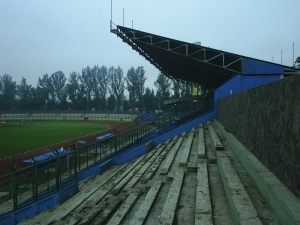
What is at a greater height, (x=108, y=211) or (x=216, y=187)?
(x=216, y=187)

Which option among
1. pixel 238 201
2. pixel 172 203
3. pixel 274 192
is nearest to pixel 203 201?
pixel 172 203

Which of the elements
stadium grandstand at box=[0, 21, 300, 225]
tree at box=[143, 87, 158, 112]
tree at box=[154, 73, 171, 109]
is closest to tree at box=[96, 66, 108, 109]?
tree at box=[143, 87, 158, 112]

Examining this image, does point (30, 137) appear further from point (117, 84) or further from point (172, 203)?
point (117, 84)

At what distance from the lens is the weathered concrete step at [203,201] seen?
3.76m

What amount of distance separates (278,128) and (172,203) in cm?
218

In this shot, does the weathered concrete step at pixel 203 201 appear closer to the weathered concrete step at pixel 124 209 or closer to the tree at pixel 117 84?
the weathered concrete step at pixel 124 209

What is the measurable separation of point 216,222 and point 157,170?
4514mm

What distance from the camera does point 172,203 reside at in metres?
4.67

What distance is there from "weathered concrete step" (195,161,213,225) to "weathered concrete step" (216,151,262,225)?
1.15 ft

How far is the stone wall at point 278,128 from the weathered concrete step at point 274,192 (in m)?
0.09

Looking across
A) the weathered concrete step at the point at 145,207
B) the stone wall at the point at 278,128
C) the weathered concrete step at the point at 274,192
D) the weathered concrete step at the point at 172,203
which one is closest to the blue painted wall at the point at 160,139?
the weathered concrete step at the point at 145,207

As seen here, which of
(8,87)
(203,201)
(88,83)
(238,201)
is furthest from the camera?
(8,87)

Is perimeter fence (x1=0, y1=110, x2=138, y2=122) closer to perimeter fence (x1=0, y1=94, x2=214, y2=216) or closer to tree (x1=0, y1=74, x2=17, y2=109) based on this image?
tree (x1=0, y1=74, x2=17, y2=109)

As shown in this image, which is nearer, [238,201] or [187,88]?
[238,201]
